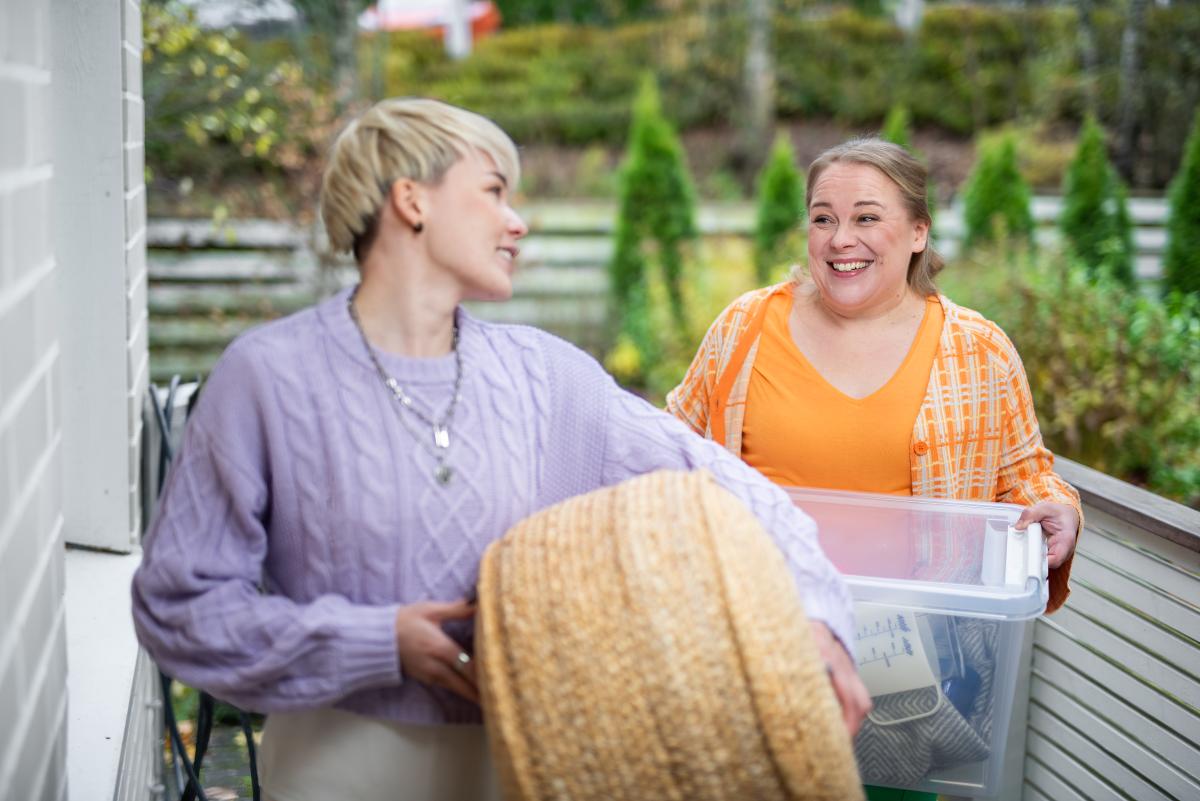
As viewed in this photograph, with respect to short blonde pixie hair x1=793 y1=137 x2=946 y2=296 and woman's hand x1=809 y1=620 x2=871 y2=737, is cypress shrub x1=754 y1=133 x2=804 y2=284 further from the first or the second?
woman's hand x1=809 y1=620 x2=871 y2=737

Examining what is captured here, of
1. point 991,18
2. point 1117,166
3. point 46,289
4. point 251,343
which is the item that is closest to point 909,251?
point 251,343

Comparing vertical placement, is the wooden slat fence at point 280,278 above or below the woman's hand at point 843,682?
below

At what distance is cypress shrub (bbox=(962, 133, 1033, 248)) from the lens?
1037 cm

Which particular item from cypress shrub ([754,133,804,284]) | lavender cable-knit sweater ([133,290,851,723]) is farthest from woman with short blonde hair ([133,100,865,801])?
cypress shrub ([754,133,804,284])

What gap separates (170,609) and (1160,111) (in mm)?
14506

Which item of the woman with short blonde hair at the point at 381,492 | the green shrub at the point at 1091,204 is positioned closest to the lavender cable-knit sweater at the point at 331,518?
the woman with short blonde hair at the point at 381,492

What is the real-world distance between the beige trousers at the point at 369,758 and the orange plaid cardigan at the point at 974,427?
3.49 feet

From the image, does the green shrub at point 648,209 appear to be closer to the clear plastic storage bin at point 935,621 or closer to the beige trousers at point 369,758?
the clear plastic storage bin at point 935,621

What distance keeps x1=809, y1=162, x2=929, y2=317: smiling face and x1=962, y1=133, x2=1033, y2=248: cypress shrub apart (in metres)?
8.32

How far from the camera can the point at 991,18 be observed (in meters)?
17.4

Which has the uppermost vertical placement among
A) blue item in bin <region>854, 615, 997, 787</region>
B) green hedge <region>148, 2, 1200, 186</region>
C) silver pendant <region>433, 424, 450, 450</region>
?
green hedge <region>148, 2, 1200, 186</region>

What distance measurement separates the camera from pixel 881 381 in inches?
95.7

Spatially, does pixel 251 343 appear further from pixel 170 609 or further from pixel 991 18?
pixel 991 18

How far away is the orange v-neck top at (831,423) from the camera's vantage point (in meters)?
2.39
